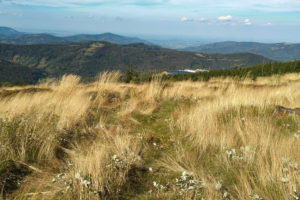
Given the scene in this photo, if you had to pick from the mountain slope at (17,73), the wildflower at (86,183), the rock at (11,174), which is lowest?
the mountain slope at (17,73)

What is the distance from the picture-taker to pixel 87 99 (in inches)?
203

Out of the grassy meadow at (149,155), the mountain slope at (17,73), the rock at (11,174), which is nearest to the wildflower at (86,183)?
the grassy meadow at (149,155)

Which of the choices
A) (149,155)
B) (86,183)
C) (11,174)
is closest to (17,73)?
(11,174)

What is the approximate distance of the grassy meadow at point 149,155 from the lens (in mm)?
1860

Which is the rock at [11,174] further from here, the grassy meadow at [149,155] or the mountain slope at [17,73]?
the mountain slope at [17,73]

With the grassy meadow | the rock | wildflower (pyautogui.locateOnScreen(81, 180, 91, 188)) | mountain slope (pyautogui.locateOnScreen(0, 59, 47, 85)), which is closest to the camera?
wildflower (pyautogui.locateOnScreen(81, 180, 91, 188))

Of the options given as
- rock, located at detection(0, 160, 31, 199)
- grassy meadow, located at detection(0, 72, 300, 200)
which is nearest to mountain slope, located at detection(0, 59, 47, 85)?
grassy meadow, located at detection(0, 72, 300, 200)

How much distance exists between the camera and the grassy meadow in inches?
73.2

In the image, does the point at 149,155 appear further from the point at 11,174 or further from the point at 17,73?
the point at 17,73

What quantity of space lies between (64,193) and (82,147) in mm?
1237

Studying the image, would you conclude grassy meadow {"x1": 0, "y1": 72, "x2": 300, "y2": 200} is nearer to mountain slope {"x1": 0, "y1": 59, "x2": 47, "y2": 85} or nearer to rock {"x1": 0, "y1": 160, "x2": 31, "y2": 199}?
rock {"x1": 0, "y1": 160, "x2": 31, "y2": 199}

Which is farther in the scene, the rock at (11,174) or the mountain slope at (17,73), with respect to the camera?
the mountain slope at (17,73)

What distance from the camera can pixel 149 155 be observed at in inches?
111

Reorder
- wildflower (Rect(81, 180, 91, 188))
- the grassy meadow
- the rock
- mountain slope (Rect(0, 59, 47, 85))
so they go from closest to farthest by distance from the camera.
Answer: wildflower (Rect(81, 180, 91, 188))
the grassy meadow
the rock
mountain slope (Rect(0, 59, 47, 85))
